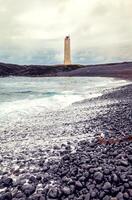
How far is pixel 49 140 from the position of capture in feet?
29.9

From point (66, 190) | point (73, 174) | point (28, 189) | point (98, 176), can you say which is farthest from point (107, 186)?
point (28, 189)

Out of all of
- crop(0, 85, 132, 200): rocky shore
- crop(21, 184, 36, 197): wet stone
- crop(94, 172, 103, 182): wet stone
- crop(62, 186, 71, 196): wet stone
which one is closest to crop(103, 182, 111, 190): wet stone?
crop(0, 85, 132, 200): rocky shore

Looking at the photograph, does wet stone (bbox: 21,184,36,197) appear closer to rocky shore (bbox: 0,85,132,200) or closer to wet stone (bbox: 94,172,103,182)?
rocky shore (bbox: 0,85,132,200)

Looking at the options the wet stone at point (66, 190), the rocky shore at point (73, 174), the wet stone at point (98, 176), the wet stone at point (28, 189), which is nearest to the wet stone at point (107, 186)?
the rocky shore at point (73, 174)

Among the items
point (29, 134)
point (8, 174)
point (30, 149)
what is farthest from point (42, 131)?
point (8, 174)

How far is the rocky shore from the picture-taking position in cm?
519

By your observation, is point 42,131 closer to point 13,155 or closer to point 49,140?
point 49,140

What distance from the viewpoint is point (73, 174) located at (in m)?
5.86

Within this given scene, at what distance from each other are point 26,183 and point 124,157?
191cm

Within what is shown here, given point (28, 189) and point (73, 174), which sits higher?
point (73, 174)

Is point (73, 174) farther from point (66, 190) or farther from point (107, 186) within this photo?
point (107, 186)

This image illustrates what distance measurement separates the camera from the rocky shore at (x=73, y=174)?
5188mm

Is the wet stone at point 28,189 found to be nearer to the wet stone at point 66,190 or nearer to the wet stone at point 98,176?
the wet stone at point 66,190

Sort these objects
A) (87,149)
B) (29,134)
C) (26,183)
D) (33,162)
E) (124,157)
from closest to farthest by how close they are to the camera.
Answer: (26,183)
(124,157)
(33,162)
(87,149)
(29,134)
